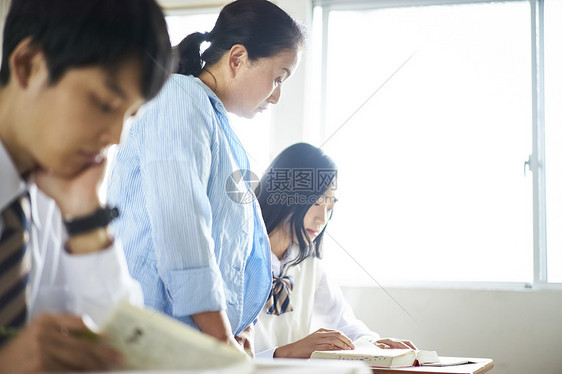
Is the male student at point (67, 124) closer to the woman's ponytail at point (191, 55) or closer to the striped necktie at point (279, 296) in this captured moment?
the woman's ponytail at point (191, 55)

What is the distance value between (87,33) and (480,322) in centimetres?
217

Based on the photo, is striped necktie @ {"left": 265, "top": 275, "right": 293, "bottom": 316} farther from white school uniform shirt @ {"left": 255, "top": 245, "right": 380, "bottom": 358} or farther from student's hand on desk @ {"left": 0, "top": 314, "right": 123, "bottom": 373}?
student's hand on desk @ {"left": 0, "top": 314, "right": 123, "bottom": 373}

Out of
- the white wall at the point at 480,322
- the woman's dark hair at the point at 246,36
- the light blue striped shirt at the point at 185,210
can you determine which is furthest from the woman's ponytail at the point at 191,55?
the white wall at the point at 480,322

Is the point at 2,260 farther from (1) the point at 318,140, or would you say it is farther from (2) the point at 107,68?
(1) the point at 318,140

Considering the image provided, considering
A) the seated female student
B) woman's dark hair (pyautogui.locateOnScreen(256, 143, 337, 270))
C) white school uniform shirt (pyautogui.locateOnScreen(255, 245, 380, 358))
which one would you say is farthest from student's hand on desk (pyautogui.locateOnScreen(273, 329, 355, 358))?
woman's dark hair (pyautogui.locateOnScreen(256, 143, 337, 270))

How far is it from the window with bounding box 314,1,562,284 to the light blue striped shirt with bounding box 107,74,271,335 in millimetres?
1222

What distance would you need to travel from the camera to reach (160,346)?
48 centimetres

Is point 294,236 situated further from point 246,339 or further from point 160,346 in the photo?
point 160,346

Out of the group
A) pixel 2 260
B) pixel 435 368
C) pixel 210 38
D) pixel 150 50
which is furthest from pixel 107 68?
pixel 435 368

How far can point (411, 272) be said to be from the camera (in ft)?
7.95

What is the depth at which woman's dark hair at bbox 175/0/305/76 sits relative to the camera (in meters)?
1.17

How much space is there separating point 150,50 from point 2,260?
0.78 ft

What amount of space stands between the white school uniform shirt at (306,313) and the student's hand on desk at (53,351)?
51.2 inches

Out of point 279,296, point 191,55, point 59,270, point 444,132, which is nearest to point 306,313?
point 279,296
